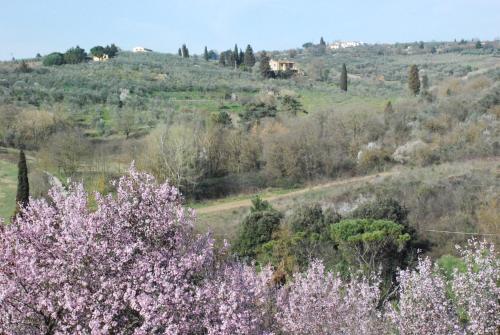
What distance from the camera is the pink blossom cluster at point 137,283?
22.5 feet

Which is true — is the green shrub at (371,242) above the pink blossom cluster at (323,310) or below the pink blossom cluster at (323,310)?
below

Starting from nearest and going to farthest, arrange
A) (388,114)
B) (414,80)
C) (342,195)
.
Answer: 1. (342,195)
2. (388,114)
3. (414,80)

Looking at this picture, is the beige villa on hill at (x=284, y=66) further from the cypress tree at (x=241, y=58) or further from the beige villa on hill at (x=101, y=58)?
the beige villa on hill at (x=101, y=58)

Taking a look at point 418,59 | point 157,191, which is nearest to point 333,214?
point 157,191

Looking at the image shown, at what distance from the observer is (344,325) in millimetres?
8656

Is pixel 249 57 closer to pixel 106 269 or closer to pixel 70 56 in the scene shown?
pixel 70 56

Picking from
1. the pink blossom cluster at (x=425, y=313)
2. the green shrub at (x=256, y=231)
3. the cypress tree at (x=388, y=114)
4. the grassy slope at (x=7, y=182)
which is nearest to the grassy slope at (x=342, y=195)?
the green shrub at (x=256, y=231)

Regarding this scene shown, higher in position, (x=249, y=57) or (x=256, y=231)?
(x=249, y=57)

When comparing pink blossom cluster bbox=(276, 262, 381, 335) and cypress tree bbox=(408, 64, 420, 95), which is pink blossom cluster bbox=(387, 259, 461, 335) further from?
cypress tree bbox=(408, 64, 420, 95)

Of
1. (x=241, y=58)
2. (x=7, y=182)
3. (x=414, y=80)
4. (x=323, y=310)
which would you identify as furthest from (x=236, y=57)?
(x=323, y=310)

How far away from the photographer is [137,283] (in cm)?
694

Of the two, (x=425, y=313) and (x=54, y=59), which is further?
(x=54, y=59)

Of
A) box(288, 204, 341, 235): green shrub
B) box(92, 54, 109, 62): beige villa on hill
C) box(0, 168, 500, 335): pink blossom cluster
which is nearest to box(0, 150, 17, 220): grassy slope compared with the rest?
box(288, 204, 341, 235): green shrub

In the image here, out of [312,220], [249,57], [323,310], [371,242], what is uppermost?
[249,57]
